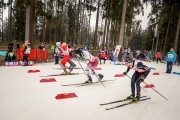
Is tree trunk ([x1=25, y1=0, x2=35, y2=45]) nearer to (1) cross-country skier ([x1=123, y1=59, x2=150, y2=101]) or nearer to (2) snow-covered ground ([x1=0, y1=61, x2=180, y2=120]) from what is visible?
(2) snow-covered ground ([x1=0, y1=61, x2=180, y2=120])

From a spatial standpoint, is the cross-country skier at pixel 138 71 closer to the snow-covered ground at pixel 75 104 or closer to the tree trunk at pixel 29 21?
the snow-covered ground at pixel 75 104

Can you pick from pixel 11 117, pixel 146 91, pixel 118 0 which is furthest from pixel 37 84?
pixel 118 0

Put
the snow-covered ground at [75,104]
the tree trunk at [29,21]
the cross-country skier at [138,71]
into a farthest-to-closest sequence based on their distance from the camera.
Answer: the tree trunk at [29,21]
the cross-country skier at [138,71]
the snow-covered ground at [75,104]

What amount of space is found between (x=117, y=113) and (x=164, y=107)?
1912mm

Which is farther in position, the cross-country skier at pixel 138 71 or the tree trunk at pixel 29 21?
the tree trunk at pixel 29 21

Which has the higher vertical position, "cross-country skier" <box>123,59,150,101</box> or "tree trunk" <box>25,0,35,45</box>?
"tree trunk" <box>25,0,35,45</box>

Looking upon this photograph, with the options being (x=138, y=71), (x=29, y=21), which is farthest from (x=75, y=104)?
(x=29, y=21)

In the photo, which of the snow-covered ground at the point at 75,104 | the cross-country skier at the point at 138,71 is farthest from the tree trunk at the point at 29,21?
the cross-country skier at the point at 138,71

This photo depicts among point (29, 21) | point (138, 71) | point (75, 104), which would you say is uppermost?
point (29, 21)

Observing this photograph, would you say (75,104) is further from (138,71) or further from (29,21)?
(29,21)

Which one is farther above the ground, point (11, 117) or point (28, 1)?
point (28, 1)

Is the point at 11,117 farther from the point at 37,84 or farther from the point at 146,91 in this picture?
the point at 146,91

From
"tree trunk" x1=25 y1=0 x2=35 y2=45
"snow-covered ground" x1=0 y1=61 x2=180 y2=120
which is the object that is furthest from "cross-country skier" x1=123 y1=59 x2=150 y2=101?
"tree trunk" x1=25 y1=0 x2=35 y2=45

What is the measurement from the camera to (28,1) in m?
14.5
